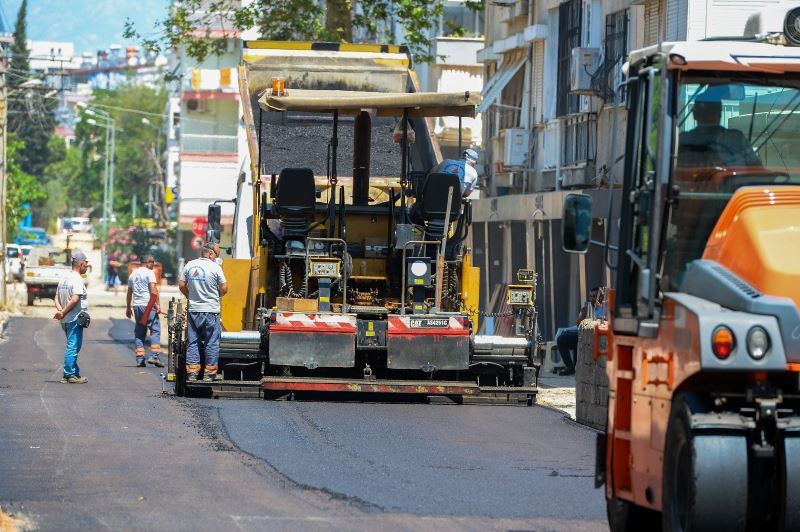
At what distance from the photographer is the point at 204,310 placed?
17891mm

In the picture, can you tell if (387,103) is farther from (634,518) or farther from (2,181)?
(2,181)

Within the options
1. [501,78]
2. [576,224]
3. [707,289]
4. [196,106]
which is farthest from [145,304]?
[196,106]

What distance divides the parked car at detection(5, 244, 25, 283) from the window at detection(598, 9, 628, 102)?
45867mm

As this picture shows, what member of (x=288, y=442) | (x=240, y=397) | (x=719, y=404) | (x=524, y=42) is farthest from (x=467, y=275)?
(x=524, y=42)

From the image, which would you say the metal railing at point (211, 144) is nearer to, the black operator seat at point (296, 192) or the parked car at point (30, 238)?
the parked car at point (30, 238)

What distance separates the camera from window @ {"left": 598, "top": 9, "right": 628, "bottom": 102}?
27.6m

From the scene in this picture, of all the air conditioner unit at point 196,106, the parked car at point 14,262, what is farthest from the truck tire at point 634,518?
the air conditioner unit at point 196,106

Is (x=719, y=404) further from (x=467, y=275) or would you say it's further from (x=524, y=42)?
(x=524, y=42)

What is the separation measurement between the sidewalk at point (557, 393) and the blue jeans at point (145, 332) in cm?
541

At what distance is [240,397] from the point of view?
17547 mm

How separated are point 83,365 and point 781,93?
1678 centimetres

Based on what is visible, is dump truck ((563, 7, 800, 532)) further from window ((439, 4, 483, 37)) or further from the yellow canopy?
window ((439, 4, 483, 37))

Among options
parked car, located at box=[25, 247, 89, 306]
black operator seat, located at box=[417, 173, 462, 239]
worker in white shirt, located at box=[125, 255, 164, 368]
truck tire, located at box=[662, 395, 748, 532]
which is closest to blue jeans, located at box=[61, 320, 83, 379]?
black operator seat, located at box=[417, 173, 462, 239]

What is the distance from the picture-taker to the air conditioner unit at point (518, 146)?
3422 cm
